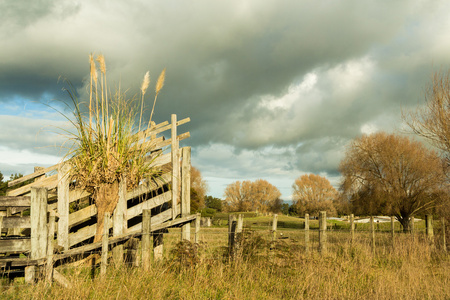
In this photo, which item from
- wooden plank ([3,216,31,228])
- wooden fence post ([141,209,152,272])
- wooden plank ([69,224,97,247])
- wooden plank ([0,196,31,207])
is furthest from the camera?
wooden plank ([69,224,97,247])

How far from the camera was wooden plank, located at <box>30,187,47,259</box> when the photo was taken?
605 cm

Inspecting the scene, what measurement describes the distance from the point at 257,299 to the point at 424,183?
2430 cm

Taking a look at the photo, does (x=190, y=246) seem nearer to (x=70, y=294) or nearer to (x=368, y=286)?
(x=70, y=294)

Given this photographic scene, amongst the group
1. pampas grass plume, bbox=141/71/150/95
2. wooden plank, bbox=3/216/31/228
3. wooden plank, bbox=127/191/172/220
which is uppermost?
pampas grass plume, bbox=141/71/150/95

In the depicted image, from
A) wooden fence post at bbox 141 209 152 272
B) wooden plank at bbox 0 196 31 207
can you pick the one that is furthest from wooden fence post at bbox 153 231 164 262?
wooden plank at bbox 0 196 31 207

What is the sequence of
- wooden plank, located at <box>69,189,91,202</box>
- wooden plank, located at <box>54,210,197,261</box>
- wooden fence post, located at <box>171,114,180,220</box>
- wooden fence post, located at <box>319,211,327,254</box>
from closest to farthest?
wooden plank, located at <box>54,210,197,261</box> < wooden plank, located at <box>69,189,91,202</box> < wooden fence post, located at <box>171,114,180,220</box> < wooden fence post, located at <box>319,211,327,254</box>

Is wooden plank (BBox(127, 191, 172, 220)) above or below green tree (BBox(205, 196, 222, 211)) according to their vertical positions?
above

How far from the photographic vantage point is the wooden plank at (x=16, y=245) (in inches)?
237

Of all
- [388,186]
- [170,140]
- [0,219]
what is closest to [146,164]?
[170,140]

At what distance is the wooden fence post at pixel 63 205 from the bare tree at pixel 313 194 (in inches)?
2901

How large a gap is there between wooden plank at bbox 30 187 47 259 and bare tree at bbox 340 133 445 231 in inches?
983

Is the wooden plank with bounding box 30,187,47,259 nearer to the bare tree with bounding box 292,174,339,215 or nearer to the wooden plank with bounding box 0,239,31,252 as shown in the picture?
the wooden plank with bounding box 0,239,31,252

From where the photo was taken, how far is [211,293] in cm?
555

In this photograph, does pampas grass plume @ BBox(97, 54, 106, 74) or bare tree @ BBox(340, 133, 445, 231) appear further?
bare tree @ BBox(340, 133, 445, 231)
